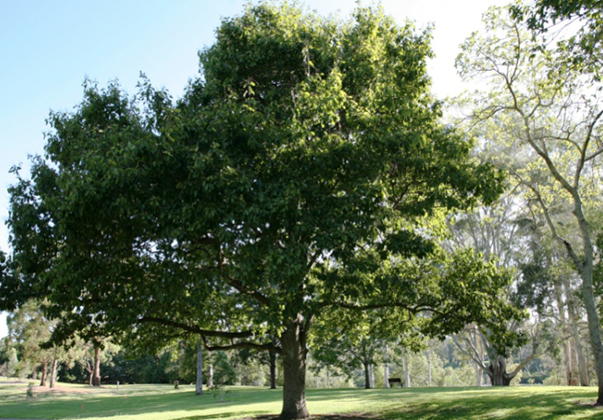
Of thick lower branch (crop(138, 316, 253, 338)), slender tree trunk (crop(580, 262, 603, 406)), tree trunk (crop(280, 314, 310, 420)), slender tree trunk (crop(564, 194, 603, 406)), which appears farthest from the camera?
slender tree trunk (crop(564, 194, 603, 406))

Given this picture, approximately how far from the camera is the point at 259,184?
11039 millimetres

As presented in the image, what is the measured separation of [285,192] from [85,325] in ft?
24.7

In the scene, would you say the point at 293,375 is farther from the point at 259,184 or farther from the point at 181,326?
the point at 259,184

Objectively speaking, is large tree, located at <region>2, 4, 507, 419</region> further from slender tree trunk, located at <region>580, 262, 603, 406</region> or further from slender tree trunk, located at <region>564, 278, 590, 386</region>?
slender tree trunk, located at <region>564, 278, 590, 386</region>

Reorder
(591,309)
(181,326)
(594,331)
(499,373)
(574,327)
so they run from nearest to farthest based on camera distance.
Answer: (181,326) < (594,331) < (591,309) < (574,327) < (499,373)

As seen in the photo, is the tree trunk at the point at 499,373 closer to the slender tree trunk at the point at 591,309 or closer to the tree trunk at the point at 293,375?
the slender tree trunk at the point at 591,309

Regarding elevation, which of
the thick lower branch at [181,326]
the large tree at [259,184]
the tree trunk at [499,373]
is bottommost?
the tree trunk at [499,373]

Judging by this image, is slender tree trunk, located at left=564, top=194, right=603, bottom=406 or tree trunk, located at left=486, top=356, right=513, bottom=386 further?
tree trunk, located at left=486, top=356, right=513, bottom=386

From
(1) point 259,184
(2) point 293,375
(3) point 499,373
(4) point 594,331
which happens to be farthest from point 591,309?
(3) point 499,373

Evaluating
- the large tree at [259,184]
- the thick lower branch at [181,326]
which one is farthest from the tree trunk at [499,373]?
the thick lower branch at [181,326]

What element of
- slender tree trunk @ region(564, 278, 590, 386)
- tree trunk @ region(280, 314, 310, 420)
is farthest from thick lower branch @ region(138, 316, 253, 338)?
slender tree trunk @ region(564, 278, 590, 386)

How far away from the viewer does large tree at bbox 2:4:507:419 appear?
10688mm

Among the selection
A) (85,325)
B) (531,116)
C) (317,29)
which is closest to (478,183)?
(317,29)

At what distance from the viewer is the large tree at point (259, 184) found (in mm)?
10688
